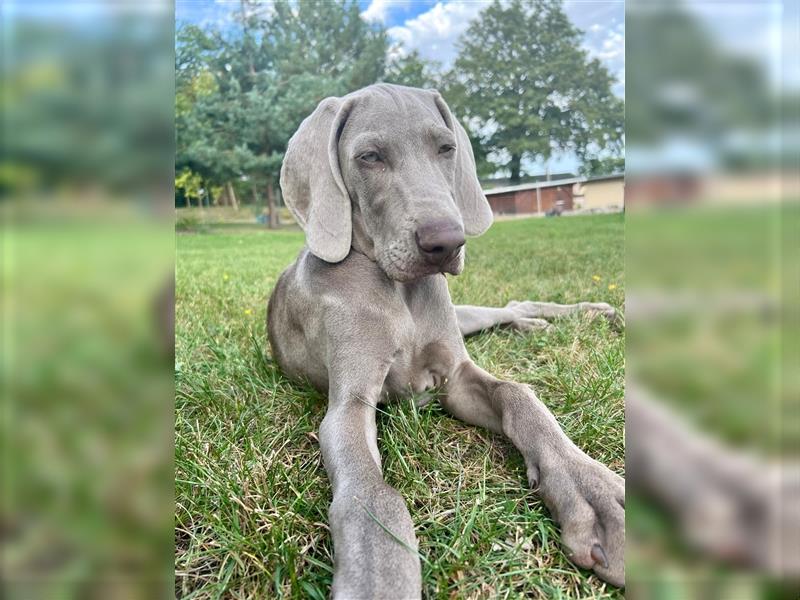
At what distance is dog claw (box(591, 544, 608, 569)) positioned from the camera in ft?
5.05

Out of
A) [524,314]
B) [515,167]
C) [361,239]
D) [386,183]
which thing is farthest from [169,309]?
[515,167]

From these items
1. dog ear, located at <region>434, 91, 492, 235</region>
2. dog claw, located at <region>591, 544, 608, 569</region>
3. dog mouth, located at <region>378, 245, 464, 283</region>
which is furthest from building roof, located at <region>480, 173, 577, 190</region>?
dog claw, located at <region>591, 544, 608, 569</region>

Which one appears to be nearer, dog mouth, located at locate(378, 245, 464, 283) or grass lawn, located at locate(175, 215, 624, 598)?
grass lawn, located at locate(175, 215, 624, 598)

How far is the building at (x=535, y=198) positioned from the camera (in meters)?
10.8

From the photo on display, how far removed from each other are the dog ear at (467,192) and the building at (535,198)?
308 inches

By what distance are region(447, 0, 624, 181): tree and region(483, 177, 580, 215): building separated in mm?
Result: 420

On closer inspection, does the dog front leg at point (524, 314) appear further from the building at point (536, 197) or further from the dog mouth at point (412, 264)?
the building at point (536, 197)

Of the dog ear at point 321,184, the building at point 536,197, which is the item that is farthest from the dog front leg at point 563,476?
the building at point 536,197

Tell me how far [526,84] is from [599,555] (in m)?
13.1

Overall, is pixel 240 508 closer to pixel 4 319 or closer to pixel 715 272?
pixel 4 319

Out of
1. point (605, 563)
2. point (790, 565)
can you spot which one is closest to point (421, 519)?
point (605, 563)

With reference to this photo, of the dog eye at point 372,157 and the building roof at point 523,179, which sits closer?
the dog eye at point 372,157

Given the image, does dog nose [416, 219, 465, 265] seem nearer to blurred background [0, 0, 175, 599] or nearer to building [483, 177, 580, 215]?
blurred background [0, 0, 175, 599]

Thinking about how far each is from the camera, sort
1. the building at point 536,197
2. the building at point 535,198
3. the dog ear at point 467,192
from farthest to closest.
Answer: the building at point 535,198, the building at point 536,197, the dog ear at point 467,192
